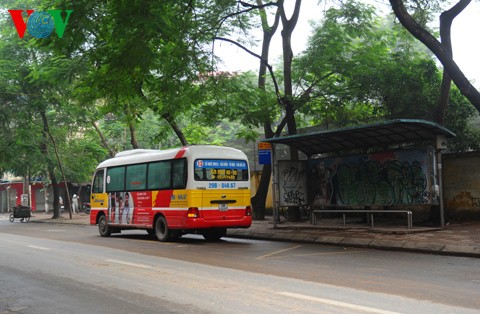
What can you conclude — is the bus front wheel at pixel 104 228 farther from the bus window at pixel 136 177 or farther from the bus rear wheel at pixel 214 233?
the bus rear wheel at pixel 214 233

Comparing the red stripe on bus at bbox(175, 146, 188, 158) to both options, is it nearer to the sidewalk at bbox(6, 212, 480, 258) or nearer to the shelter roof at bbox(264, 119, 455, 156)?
the shelter roof at bbox(264, 119, 455, 156)

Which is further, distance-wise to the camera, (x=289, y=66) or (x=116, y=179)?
(x=289, y=66)

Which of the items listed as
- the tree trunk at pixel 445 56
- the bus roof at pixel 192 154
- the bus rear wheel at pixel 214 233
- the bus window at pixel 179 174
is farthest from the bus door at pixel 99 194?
the tree trunk at pixel 445 56

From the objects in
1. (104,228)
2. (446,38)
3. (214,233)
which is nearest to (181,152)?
(214,233)

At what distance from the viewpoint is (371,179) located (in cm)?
1655

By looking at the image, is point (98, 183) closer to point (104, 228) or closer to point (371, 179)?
point (104, 228)

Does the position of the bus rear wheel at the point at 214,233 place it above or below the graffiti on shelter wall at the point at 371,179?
below

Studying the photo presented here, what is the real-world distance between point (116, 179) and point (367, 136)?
917cm

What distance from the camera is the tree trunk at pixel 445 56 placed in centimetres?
1201

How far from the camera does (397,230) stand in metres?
13.9

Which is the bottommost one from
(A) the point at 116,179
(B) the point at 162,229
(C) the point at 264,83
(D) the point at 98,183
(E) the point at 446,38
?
(B) the point at 162,229

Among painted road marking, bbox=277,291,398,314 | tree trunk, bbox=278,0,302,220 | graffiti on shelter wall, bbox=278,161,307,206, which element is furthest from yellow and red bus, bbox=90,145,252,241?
painted road marking, bbox=277,291,398,314

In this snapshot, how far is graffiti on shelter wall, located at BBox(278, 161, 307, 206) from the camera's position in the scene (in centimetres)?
1764

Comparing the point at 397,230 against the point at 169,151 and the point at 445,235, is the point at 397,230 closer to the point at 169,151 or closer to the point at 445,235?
the point at 445,235
